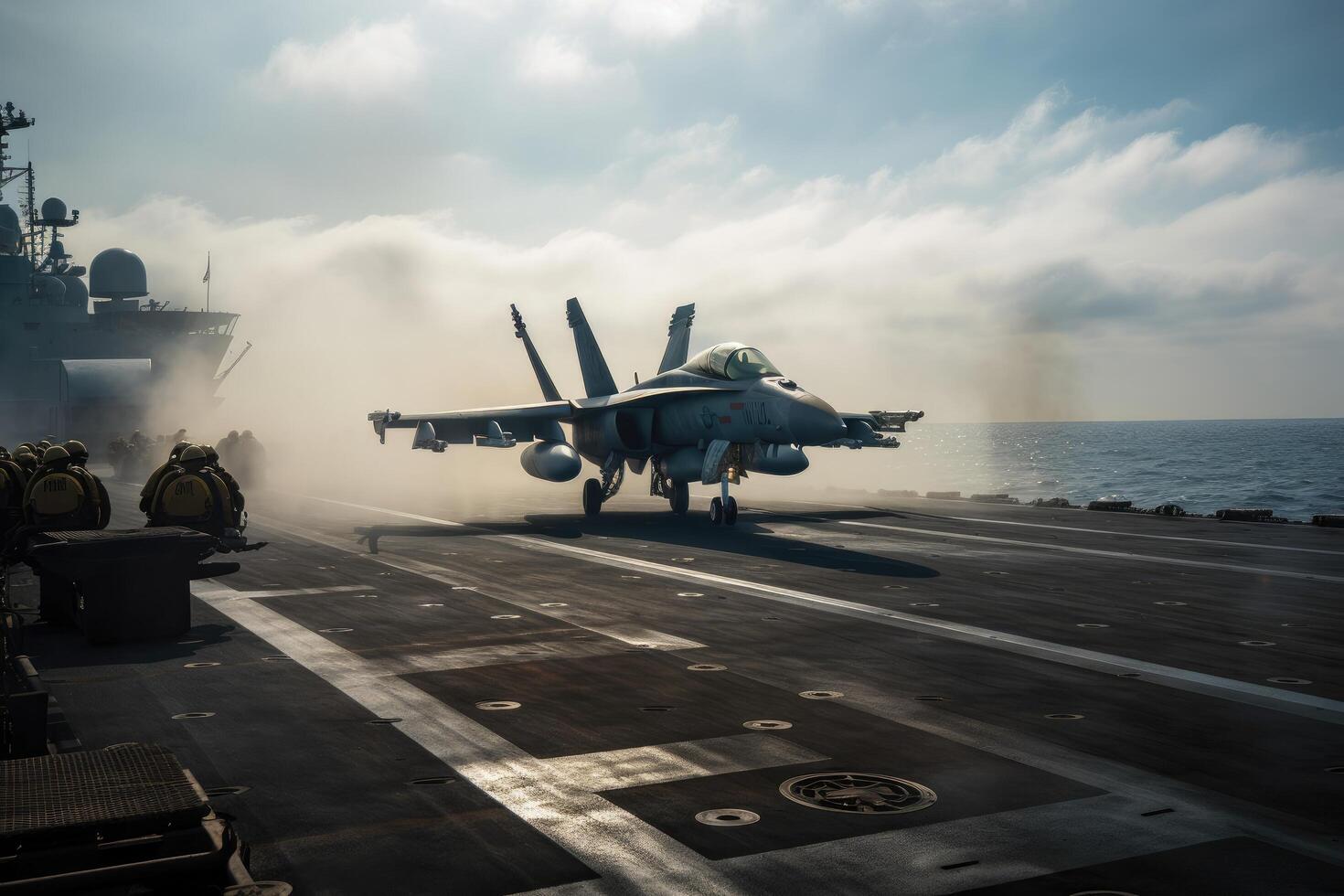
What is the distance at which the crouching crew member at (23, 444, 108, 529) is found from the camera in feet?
45.1

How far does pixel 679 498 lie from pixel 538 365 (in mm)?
8174

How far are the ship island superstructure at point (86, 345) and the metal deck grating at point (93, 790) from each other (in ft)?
262

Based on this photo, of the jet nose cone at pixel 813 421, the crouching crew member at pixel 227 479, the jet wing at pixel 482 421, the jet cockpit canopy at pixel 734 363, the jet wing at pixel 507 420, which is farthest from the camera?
the jet wing at pixel 482 421

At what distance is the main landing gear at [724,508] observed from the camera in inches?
989

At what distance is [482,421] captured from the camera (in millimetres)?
29531

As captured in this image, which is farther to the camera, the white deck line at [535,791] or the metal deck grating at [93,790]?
the white deck line at [535,791]

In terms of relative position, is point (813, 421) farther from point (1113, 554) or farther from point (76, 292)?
point (76, 292)

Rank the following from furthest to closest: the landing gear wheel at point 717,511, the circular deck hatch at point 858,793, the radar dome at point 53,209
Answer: the radar dome at point 53,209, the landing gear wheel at point 717,511, the circular deck hatch at point 858,793

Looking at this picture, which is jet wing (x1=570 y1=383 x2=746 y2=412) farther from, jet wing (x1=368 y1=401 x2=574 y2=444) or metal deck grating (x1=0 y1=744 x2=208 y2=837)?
metal deck grating (x1=0 y1=744 x2=208 y2=837)

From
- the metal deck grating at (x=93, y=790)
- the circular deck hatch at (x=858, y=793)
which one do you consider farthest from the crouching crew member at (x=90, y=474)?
the circular deck hatch at (x=858, y=793)

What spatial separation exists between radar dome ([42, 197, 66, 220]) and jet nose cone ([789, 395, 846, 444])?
78840mm

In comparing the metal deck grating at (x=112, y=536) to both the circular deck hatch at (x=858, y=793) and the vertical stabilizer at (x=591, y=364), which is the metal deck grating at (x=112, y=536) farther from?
the vertical stabilizer at (x=591, y=364)

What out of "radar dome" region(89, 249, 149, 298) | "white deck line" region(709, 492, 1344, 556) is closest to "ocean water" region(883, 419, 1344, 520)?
"white deck line" region(709, 492, 1344, 556)

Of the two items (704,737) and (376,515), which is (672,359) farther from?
(704,737)
